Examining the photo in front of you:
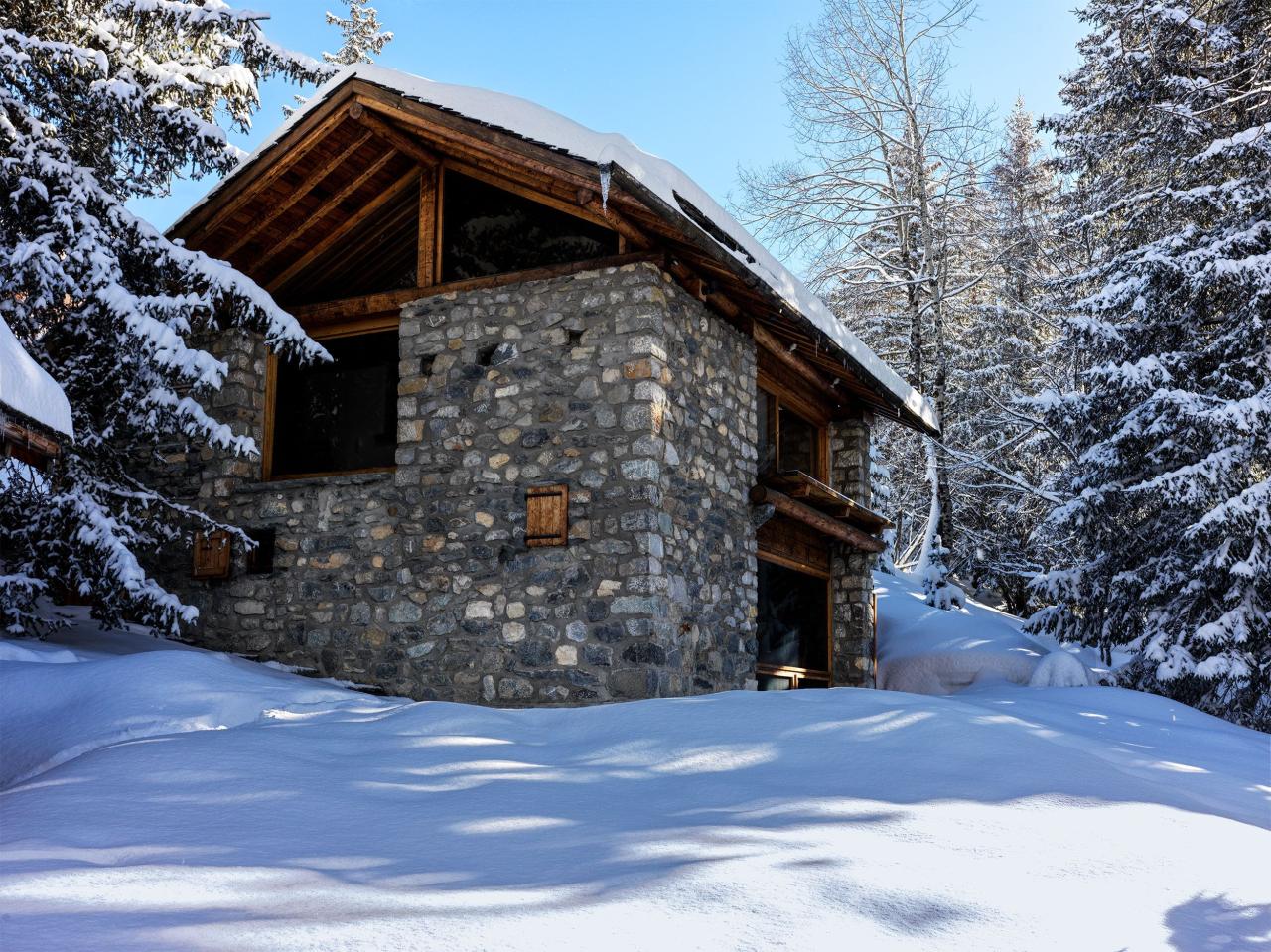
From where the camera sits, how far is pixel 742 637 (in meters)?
9.17

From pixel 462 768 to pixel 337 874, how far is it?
162cm

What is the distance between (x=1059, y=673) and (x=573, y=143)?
8134 millimetres

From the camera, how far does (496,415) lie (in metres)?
8.55

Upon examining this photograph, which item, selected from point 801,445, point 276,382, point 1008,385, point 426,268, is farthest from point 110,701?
point 1008,385

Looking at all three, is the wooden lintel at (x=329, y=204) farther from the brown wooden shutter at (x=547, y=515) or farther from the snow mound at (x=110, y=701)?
the snow mound at (x=110, y=701)

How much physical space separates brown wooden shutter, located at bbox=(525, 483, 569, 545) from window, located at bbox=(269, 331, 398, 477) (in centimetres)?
198

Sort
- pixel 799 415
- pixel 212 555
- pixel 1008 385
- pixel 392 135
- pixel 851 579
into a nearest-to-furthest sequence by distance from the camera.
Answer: pixel 392 135 < pixel 212 555 < pixel 799 415 < pixel 851 579 < pixel 1008 385

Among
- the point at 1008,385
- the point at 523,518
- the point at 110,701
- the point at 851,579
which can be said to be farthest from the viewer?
the point at 1008,385

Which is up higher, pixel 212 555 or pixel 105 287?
pixel 105 287

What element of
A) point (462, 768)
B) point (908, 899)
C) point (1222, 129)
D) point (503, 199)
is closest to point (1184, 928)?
point (908, 899)

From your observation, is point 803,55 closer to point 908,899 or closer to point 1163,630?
point 1163,630

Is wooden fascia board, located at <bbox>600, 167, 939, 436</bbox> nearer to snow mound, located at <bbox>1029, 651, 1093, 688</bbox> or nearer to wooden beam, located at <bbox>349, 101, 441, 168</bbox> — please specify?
wooden beam, located at <bbox>349, 101, 441, 168</bbox>

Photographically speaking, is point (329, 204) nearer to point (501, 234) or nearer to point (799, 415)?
point (501, 234)

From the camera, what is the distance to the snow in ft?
39.2
